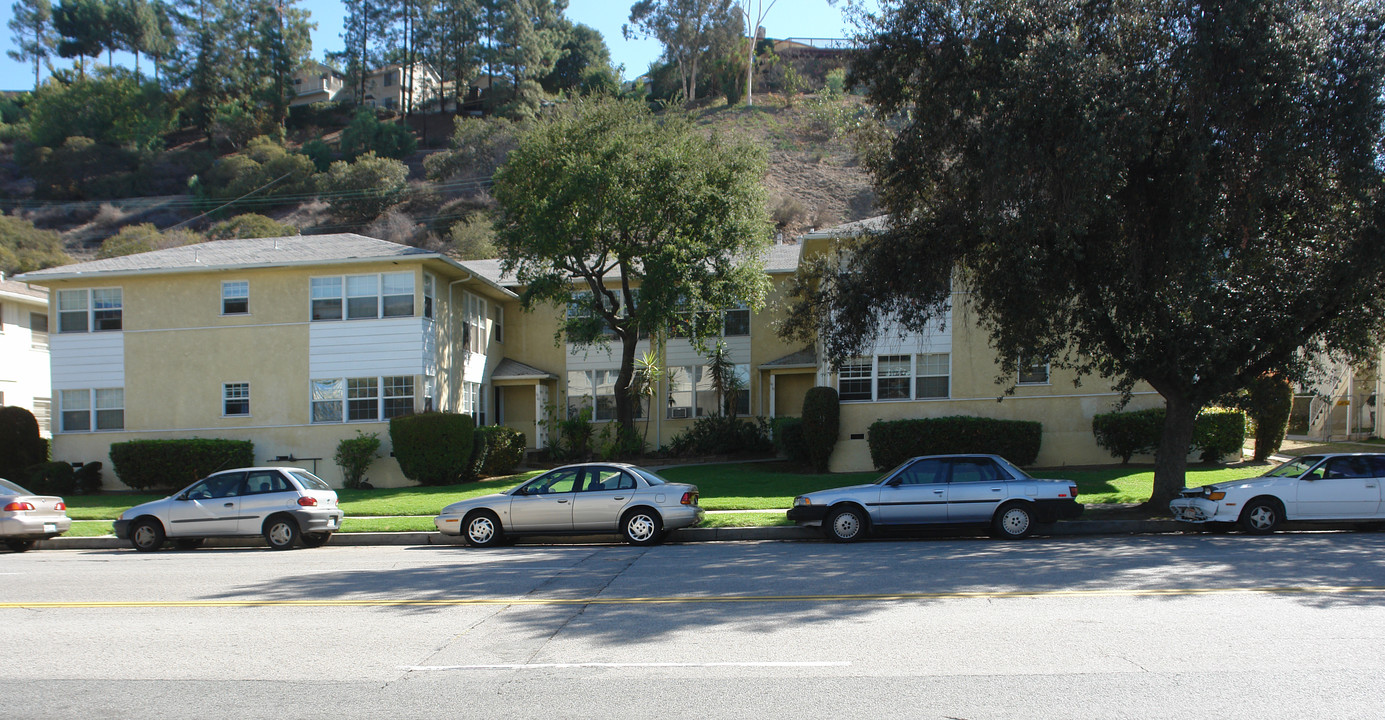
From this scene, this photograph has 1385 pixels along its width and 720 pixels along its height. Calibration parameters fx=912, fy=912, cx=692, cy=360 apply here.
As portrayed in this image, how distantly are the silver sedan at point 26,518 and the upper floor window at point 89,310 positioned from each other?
495 inches

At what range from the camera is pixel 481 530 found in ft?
47.8

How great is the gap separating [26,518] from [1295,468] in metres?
20.8

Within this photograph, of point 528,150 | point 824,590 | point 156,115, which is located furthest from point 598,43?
point 824,590

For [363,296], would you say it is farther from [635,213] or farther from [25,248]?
[25,248]

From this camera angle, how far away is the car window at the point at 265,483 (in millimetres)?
15492

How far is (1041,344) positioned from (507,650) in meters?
11.6

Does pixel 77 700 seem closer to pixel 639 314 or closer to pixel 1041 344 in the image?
pixel 1041 344

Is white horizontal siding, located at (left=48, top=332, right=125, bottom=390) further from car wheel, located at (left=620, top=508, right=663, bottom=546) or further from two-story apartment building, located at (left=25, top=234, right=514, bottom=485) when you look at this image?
car wheel, located at (left=620, top=508, right=663, bottom=546)

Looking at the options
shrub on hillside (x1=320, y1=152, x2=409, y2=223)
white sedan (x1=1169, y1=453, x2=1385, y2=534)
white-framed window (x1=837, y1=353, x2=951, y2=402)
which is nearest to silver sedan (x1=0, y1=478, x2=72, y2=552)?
white-framed window (x1=837, y1=353, x2=951, y2=402)

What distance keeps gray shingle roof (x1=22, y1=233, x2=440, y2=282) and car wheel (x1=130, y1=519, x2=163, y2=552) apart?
11535mm

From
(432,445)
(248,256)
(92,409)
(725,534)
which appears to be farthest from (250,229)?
(725,534)

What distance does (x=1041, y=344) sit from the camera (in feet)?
A: 51.6

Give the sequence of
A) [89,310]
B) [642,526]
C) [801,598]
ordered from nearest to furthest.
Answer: [801,598] < [642,526] < [89,310]

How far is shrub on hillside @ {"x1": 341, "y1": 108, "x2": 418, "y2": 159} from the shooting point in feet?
263
